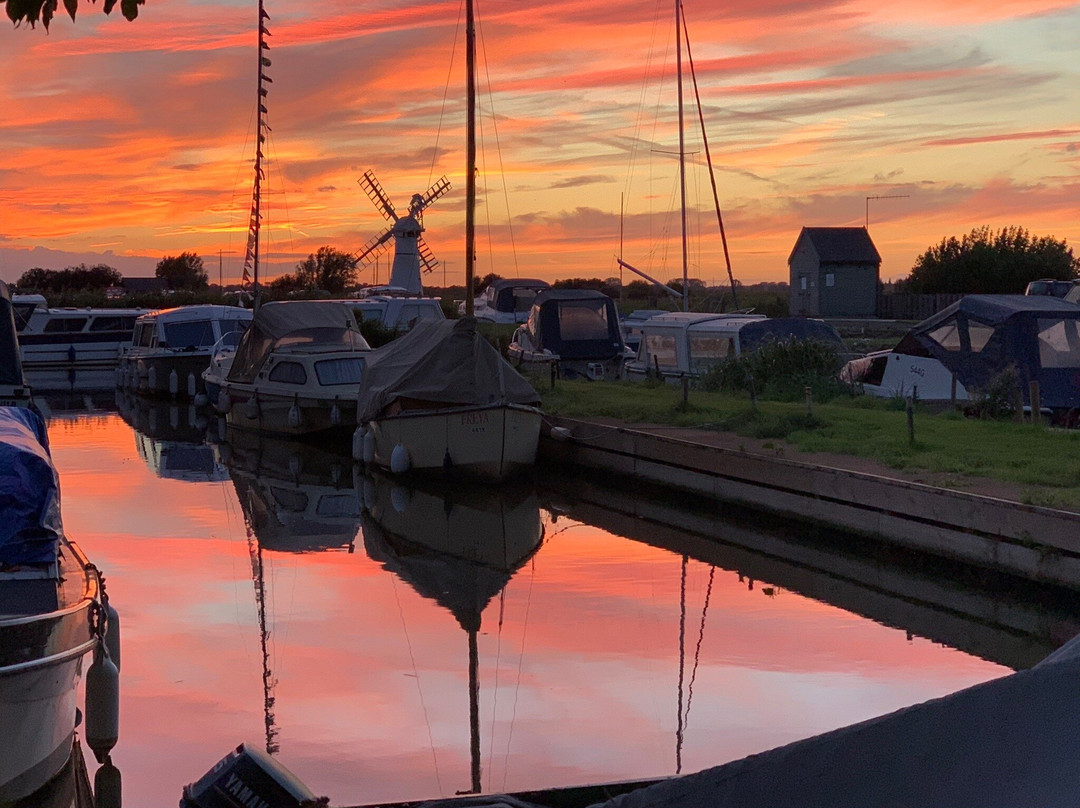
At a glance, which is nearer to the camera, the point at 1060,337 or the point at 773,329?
the point at 1060,337

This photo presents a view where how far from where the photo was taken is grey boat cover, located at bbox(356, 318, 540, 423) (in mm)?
23578

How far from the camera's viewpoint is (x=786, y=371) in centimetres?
2975

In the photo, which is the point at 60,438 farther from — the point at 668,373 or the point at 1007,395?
the point at 1007,395

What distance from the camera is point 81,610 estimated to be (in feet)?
30.7

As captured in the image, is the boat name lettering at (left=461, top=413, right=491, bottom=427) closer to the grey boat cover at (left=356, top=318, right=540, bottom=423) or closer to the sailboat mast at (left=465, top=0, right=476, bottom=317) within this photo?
the grey boat cover at (left=356, top=318, right=540, bottom=423)

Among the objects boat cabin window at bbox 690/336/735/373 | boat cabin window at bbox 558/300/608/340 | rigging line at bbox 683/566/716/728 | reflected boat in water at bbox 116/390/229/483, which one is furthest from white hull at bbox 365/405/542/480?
Result: boat cabin window at bbox 558/300/608/340

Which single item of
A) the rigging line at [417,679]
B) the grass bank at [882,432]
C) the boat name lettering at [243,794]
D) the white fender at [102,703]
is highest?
the grass bank at [882,432]

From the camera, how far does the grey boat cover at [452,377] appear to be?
2358 cm

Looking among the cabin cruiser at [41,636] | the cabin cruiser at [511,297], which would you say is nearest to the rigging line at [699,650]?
the cabin cruiser at [41,636]

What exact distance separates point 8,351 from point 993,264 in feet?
215

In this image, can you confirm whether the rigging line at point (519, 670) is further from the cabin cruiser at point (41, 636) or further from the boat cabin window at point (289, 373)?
the boat cabin window at point (289, 373)

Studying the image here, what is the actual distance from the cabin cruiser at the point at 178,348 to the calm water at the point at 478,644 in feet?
71.6

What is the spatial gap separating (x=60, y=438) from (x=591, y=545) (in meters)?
18.1

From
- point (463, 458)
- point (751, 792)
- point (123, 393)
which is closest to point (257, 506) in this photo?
point (463, 458)
